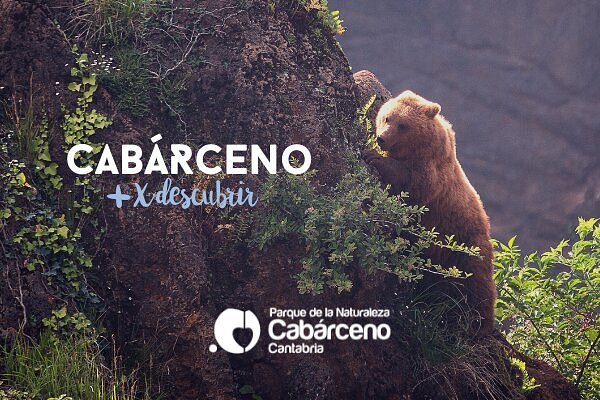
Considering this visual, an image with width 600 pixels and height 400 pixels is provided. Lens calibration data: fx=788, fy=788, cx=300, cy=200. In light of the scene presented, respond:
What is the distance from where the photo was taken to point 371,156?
481cm

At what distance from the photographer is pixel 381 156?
4.84 metres

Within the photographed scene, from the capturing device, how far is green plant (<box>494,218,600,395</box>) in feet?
17.7

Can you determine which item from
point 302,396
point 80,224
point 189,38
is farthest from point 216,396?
point 189,38

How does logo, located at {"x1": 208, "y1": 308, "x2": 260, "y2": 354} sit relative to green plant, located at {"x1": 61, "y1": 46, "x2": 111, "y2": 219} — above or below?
below

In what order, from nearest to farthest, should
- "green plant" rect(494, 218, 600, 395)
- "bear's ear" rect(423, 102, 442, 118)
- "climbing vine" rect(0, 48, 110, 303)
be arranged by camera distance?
"climbing vine" rect(0, 48, 110, 303), "bear's ear" rect(423, 102, 442, 118), "green plant" rect(494, 218, 600, 395)

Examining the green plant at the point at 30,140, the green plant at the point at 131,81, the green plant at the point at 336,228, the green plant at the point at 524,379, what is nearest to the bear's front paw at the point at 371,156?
the green plant at the point at 336,228

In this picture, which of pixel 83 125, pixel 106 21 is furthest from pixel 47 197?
pixel 106 21

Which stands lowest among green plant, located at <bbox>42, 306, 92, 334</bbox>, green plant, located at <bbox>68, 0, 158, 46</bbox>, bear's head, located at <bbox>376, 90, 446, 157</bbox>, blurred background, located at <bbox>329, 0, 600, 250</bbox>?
green plant, located at <bbox>42, 306, 92, 334</bbox>

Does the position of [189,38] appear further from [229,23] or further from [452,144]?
[452,144]

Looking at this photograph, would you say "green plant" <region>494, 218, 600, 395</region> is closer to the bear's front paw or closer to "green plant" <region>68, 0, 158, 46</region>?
the bear's front paw

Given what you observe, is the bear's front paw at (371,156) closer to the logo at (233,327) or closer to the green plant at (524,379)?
the logo at (233,327)

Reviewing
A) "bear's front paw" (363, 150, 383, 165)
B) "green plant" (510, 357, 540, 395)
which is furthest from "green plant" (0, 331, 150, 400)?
"green plant" (510, 357, 540, 395)

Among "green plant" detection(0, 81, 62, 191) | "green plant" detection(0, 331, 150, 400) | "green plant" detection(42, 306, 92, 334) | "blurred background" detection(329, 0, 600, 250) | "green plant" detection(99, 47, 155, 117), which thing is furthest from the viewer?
"blurred background" detection(329, 0, 600, 250)

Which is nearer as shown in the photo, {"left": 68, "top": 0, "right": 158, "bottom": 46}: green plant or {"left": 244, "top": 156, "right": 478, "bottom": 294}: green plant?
{"left": 244, "top": 156, "right": 478, "bottom": 294}: green plant
